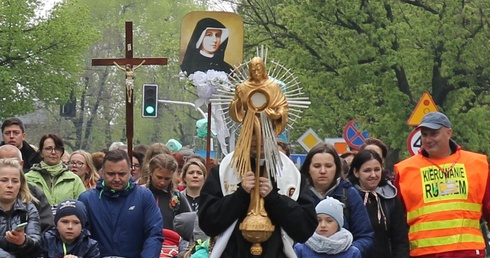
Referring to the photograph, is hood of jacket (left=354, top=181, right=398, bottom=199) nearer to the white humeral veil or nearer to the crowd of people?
the crowd of people

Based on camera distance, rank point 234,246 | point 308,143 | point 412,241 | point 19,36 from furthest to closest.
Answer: point 19,36
point 308,143
point 412,241
point 234,246

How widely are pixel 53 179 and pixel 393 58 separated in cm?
1836

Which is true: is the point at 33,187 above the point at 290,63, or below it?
below

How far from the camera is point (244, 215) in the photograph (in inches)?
333

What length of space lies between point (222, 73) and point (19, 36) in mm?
30983

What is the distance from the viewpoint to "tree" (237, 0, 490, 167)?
29922mm

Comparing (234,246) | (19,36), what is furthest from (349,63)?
(234,246)

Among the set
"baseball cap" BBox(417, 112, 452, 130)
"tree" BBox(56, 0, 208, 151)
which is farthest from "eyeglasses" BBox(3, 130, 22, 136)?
"tree" BBox(56, 0, 208, 151)

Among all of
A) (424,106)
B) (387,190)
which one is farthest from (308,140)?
(387,190)

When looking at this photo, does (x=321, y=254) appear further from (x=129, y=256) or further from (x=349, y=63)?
(x=349, y=63)

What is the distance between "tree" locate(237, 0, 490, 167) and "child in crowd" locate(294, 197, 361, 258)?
63.8 ft

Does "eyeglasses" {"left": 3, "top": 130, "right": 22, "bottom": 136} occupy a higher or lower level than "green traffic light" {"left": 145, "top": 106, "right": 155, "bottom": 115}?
lower

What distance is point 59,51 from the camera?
4847 cm

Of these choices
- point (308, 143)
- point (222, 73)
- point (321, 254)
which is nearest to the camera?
point (321, 254)
